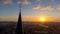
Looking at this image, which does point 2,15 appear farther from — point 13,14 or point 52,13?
point 52,13

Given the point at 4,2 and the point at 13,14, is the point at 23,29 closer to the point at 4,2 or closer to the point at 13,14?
the point at 13,14

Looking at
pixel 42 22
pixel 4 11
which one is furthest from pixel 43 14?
pixel 4 11

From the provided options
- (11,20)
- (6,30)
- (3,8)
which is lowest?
(6,30)

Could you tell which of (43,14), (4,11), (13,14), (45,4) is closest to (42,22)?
(43,14)

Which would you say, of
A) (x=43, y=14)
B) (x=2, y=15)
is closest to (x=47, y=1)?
(x=43, y=14)

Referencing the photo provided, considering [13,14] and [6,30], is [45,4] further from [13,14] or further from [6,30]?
[6,30]

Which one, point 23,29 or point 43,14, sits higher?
point 43,14

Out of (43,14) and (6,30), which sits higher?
(43,14)
